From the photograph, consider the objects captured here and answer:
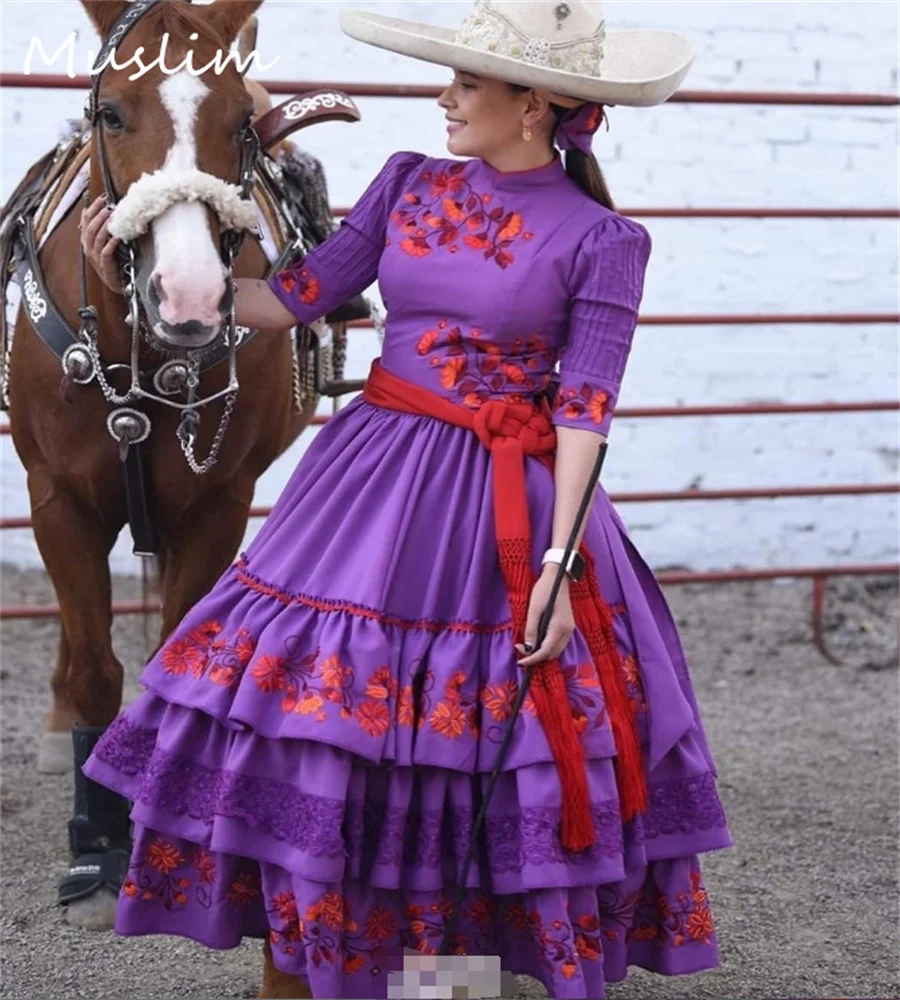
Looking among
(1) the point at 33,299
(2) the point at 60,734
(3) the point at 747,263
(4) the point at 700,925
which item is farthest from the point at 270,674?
(3) the point at 747,263

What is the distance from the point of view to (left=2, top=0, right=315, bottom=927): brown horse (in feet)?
7.52

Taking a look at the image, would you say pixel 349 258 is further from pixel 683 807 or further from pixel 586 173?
pixel 683 807

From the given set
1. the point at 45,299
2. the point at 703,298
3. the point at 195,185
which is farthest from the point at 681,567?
the point at 195,185

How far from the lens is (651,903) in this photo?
226cm

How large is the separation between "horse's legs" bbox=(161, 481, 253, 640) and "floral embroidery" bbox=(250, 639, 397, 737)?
87cm

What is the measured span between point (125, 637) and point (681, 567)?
1.86 m

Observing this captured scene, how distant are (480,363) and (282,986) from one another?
917 mm

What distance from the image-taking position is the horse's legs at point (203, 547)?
2.91m

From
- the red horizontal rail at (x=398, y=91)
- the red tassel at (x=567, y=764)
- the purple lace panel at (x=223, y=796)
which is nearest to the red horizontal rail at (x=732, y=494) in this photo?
the red horizontal rail at (x=398, y=91)

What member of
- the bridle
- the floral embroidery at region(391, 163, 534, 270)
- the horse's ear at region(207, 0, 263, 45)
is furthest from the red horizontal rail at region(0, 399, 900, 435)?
the floral embroidery at region(391, 163, 534, 270)

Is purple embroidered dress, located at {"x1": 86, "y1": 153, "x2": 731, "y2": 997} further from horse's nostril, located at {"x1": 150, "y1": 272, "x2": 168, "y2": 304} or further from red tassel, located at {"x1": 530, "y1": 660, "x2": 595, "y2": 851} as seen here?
horse's nostril, located at {"x1": 150, "y1": 272, "x2": 168, "y2": 304}

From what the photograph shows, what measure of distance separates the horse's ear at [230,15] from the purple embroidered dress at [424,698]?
41cm

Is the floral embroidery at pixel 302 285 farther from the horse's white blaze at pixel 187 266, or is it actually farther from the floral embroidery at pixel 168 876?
the floral embroidery at pixel 168 876

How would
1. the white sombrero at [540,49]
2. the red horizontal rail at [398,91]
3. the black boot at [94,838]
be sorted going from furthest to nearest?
1. the red horizontal rail at [398,91]
2. the black boot at [94,838]
3. the white sombrero at [540,49]
